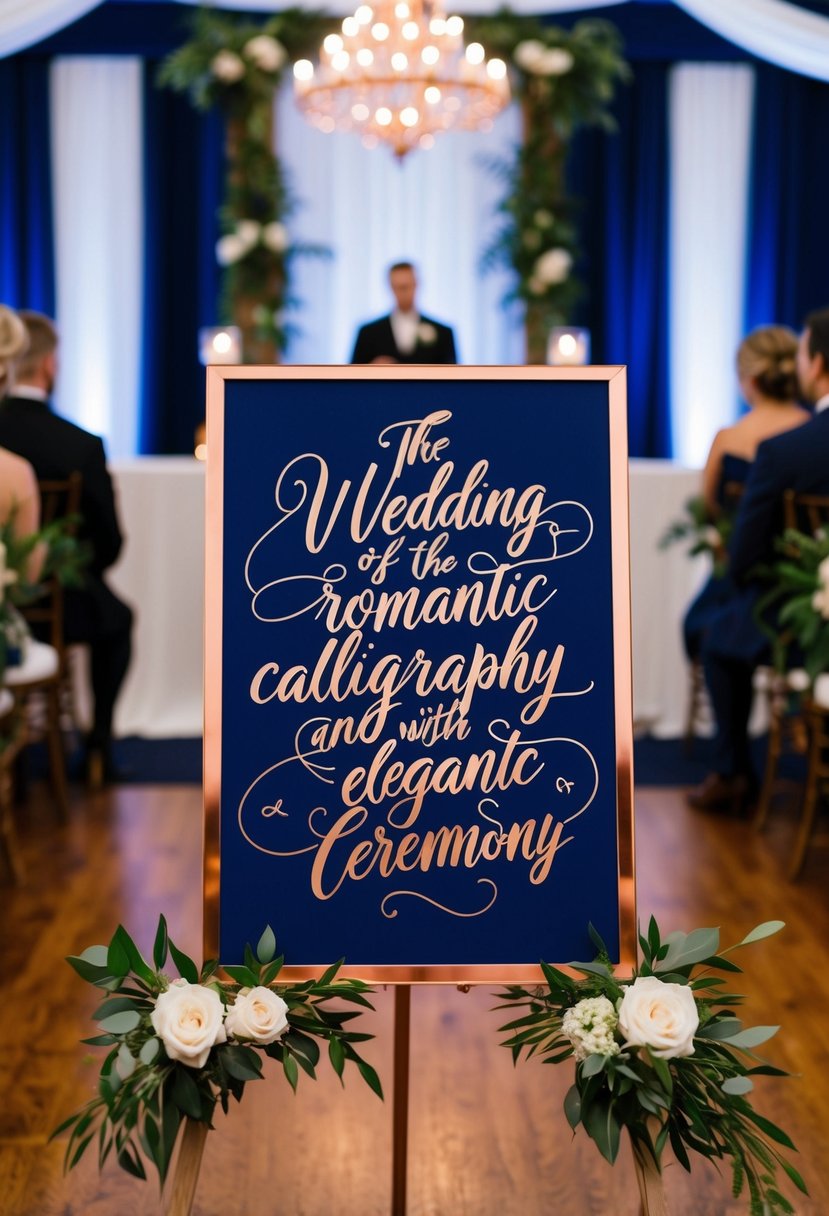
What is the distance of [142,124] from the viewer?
7.84 meters

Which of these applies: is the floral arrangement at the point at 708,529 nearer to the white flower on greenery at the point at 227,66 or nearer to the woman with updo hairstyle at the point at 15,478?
the woman with updo hairstyle at the point at 15,478

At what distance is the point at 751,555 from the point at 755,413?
647mm

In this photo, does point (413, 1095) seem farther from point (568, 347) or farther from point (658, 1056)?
point (568, 347)

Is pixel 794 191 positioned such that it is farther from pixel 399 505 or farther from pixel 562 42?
pixel 399 505

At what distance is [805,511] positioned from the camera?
140 inches

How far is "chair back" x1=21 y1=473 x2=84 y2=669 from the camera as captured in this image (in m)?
3.96

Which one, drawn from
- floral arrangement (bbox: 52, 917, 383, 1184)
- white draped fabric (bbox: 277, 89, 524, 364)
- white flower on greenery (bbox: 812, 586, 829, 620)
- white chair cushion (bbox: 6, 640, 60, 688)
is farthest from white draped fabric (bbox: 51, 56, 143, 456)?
floral arrangement (bbox: 52, 917, 383, 1184)

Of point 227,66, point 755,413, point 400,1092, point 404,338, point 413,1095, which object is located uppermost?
point 227,66

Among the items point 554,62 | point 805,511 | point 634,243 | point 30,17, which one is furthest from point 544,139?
point 805,511

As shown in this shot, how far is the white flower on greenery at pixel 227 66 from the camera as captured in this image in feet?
21.6

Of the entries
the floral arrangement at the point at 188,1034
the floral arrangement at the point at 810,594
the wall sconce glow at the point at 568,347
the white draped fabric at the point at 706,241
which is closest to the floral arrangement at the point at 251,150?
the wall sconce glow at the point at 568,347

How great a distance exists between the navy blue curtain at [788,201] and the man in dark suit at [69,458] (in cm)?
518

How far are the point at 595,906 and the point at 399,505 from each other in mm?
518

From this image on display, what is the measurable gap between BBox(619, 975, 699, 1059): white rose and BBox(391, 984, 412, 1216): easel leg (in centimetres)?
28
